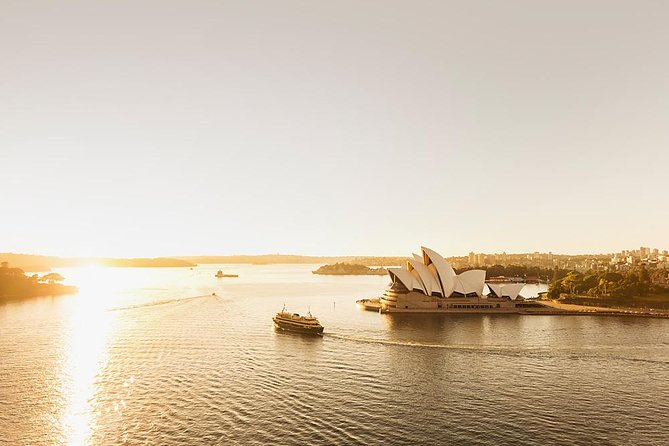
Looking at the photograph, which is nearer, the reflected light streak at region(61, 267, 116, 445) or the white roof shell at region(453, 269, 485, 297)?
the reflected light streak at region(61, 267, 116, 445)

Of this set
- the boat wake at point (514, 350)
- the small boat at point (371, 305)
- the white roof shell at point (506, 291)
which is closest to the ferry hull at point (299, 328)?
the boat wake at point (514, 350)

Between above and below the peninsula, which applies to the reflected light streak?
below

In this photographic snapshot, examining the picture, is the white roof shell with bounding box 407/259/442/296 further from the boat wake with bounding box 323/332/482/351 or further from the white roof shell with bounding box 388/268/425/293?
the boat wake with bounding box 323/332/482/351

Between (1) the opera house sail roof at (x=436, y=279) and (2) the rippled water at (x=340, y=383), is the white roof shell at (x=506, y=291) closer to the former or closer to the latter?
(1) the opera house sail roof at (x=436, y=279)

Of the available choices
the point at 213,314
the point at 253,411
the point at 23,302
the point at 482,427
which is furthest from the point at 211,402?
the point at 23,302

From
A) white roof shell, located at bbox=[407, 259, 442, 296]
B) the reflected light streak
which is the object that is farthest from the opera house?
the reflected light streak

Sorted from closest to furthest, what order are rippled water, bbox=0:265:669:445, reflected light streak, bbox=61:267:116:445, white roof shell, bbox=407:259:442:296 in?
rippled water, bbox=0:265:669:445 < reflected light streak, bbox=61:267:116:445 < white roof shell, bbox=407:259:442:296

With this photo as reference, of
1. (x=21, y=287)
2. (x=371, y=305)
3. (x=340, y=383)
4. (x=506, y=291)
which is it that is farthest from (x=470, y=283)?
(x=21, y=287)

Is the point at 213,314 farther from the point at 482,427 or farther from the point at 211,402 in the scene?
the point at 482,427
